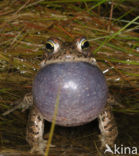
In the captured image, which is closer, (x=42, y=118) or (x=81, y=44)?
(x=81, y=44)

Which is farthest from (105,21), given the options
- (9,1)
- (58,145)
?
(58,145)

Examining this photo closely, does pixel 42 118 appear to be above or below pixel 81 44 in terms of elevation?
below

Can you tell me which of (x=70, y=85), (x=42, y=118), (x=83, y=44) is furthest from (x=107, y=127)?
(x=83, y=44)

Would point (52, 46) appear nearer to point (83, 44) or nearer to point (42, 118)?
point (83, 44)

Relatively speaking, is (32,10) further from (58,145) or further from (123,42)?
(58,145)

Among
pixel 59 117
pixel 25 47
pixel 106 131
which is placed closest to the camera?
pixel 59 117

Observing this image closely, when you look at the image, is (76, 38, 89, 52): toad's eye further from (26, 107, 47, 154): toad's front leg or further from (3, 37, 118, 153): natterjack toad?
(26, 107, 47, 154): toad's front leg

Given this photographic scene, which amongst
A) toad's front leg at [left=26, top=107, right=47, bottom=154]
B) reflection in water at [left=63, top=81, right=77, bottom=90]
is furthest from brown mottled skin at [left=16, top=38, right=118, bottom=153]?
reflection in water at [left=63, top=81, right=77, bottom=90]

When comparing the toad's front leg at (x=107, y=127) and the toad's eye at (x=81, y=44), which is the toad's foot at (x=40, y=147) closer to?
the toad's front leg at (x=107, y=127)

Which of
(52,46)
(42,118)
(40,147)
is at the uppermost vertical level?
(52,46)
